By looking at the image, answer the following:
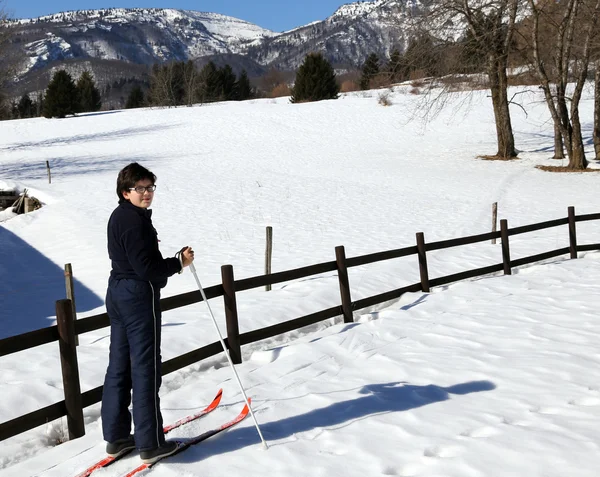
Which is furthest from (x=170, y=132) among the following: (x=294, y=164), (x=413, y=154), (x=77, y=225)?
(x=77, y=225)

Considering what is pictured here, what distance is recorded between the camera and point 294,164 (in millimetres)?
32656

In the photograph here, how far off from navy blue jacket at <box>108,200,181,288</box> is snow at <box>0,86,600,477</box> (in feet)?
4.49

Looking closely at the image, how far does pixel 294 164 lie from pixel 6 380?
26367mm

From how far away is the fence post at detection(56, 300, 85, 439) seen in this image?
531cm

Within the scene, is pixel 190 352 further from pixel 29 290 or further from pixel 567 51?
pixel 567 51

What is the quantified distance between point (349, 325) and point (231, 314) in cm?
213

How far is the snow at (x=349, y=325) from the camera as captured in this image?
4832 millimetres

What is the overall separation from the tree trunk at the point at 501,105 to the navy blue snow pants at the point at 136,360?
88.7ft

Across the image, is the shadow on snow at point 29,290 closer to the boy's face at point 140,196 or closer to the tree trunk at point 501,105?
the boy's face at point 140,196

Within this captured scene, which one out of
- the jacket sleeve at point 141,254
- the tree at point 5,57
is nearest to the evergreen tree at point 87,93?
the tree at point 5,57

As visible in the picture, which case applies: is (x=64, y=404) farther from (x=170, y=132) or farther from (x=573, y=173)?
(x=170, y=132)

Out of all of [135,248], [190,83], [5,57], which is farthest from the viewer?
[190,83]

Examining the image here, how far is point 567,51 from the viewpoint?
25984 mm

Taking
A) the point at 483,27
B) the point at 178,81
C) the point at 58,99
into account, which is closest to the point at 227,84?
the point at 178,81
